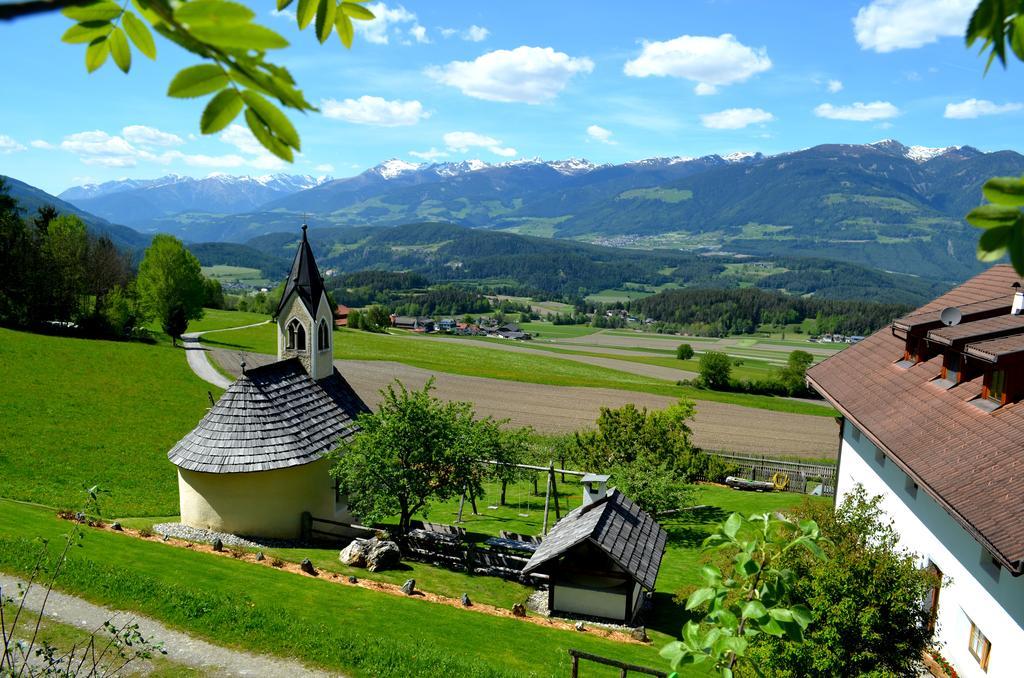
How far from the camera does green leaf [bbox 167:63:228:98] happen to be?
1.32 m

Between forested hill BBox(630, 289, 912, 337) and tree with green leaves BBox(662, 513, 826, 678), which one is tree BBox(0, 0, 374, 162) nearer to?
tree with green leaves BBox(662, 513, 826, 678)

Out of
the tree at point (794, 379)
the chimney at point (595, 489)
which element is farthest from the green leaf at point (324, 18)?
the tree at point (794, 379)

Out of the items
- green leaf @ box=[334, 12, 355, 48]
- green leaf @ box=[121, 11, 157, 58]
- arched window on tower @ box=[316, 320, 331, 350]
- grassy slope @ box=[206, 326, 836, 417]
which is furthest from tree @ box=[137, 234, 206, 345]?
green leaf @ box=[121, 11, 157, 58]

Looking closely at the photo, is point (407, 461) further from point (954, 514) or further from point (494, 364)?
point (494, 364)

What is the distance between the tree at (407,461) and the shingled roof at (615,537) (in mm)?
3869

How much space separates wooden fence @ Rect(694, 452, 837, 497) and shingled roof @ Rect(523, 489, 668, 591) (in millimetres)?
21755

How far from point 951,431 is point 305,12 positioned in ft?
59.9

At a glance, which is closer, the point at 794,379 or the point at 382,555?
the point at 382,555

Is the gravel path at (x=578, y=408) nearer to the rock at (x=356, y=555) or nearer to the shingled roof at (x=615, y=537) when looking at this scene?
the shingled roof at (x=615, y=537)

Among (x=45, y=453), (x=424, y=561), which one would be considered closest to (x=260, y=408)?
(x=424, y=561)

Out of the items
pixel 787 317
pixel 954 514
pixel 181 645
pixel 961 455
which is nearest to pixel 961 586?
pixel 954 514

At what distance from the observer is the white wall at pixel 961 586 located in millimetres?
12188

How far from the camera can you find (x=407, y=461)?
2289cm

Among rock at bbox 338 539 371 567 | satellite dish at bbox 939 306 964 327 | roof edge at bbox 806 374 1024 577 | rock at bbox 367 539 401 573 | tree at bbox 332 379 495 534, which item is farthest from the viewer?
tree at bbox 332 379 495 534
